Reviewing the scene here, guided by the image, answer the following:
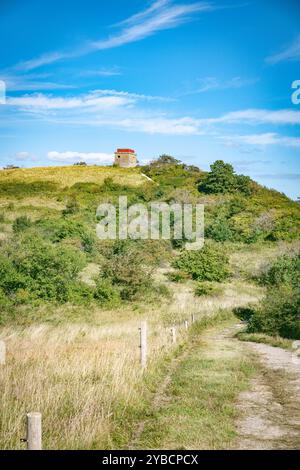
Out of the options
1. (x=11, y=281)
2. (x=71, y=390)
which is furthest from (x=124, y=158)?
(x=71, y=390)

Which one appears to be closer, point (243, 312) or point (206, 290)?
point (243, 312)

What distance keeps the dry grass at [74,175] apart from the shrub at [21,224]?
2077 cm

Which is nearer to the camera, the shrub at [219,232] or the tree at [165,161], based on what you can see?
the shrub at [219,232]

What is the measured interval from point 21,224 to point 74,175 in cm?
2809

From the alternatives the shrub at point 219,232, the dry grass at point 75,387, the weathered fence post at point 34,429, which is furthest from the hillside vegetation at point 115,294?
the weathered fence post at point 34,429

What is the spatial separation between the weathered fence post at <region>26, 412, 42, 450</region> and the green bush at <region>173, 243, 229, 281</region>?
89.0 feet

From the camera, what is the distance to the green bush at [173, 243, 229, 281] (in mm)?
31234

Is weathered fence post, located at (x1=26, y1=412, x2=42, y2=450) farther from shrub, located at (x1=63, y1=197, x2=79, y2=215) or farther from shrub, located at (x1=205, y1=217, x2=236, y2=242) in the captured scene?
shrub, located at (x1=63, y1=197, x2=79, y2=215)

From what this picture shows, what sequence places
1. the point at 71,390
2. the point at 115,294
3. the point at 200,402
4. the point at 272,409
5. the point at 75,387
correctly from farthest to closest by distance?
the point at 115,294 → the point at 200,402 → the point at 272,409 → the point at 75,387 → the point at 71,390

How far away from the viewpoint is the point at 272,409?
725cm

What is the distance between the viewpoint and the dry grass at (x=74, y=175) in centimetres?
6354

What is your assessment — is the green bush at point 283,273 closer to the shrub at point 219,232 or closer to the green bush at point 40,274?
the green bush at point 40,274

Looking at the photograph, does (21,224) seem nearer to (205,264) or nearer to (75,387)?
(205,264)

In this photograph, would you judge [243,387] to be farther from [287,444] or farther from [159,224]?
[159,224]
